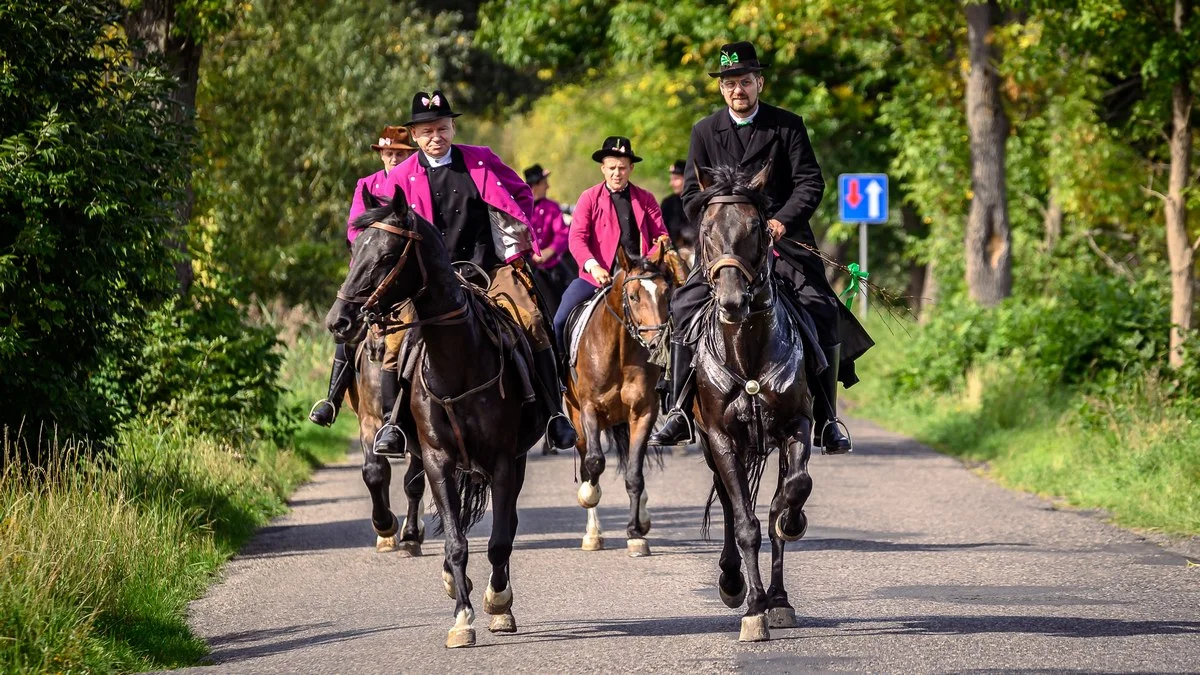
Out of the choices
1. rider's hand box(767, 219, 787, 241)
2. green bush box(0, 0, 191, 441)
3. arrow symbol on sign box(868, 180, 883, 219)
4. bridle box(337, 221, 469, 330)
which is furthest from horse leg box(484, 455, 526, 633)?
arrow symbol on sign box(868, 180, 883, 219)


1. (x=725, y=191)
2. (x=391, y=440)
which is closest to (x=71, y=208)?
(x=391, y=440)

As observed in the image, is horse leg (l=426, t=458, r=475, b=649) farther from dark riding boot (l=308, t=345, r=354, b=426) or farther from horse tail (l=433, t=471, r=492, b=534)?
dark riding boot (l=308, t=345, r=354, b=426)

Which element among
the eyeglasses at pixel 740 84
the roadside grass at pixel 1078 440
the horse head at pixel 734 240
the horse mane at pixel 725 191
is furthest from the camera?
the roadside grass at pixel 1078 440

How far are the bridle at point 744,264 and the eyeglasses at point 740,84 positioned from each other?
4.48 ft

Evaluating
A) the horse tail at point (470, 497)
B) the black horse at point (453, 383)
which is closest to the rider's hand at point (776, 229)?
the black horse at point (453, 383)

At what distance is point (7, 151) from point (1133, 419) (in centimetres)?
963

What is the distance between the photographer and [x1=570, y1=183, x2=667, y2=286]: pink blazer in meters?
14.5

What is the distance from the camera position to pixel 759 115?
33.5ft

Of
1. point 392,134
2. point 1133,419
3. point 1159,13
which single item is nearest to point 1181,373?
point 1133,419

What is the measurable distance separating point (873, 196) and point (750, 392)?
20668 millimetres

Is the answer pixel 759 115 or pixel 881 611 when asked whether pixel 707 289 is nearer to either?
pixel 759 115

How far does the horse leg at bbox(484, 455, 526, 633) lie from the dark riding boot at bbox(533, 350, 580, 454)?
602 millimetres

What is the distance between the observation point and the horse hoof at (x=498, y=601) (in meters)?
9.20

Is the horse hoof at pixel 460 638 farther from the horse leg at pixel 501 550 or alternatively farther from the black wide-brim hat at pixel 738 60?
the black wide-brim hat at pixel 738 60
